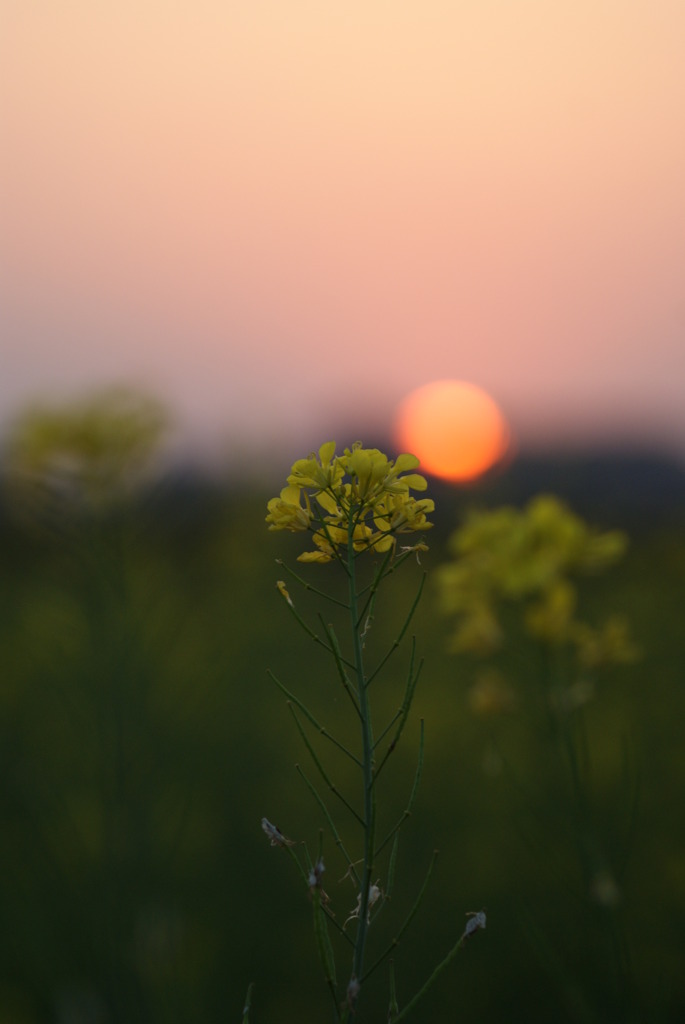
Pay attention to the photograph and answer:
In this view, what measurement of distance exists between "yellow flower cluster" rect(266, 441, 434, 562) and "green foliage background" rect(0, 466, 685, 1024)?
25.1 inches

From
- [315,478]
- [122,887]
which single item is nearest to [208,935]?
[122,887]

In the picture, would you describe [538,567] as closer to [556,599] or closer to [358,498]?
[556,599]

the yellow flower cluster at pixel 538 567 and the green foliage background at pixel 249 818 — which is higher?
the yellow flower cluster at pixel 538 567

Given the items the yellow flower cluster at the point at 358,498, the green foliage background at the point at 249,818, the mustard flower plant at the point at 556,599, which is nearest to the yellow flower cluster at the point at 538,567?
the mustard flower plant at the point at 556,599

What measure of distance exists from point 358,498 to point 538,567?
765 mm

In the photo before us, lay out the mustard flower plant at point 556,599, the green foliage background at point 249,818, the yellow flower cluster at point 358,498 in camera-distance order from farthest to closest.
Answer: the green foliage background at point 249,818, the mustard flower plant at point 556,599, the yellow flower cluster at point 358,498

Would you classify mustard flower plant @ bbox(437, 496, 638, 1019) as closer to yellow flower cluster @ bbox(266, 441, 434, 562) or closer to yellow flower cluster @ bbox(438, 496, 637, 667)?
yellow flower cluster @ bbox(438, 496, 637, 667)

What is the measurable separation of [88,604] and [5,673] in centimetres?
277

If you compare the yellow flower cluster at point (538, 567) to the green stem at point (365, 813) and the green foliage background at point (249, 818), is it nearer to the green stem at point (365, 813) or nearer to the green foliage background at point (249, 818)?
the green foliage background at point (249, 818)

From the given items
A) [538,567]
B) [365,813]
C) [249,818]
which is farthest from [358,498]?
[249,818]

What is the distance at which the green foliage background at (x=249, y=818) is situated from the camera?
6.66ft

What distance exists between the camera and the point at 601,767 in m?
3.44

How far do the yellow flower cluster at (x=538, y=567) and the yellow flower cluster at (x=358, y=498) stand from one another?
0.71 metres

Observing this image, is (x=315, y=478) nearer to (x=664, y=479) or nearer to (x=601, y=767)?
(x=601, y=767)
